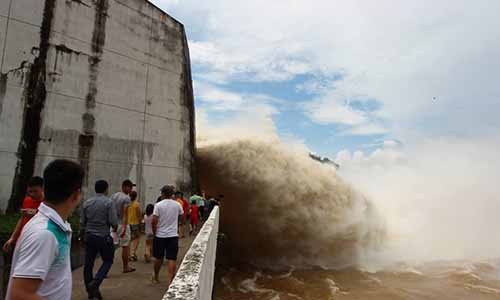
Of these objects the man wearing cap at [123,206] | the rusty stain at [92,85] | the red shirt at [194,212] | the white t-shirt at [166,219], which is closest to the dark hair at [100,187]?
the man wearing cap at [123,206]

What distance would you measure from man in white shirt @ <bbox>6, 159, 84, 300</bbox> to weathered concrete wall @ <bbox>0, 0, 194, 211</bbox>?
778cm

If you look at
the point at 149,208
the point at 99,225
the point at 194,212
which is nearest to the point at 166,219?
the point at 99,225

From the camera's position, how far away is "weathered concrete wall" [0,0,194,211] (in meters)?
8.22

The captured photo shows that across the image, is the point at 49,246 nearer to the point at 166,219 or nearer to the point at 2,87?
the point at 166,219

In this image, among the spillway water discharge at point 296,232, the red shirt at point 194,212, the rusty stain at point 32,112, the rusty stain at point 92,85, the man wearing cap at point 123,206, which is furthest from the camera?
the spillway water discharge at point 296,232

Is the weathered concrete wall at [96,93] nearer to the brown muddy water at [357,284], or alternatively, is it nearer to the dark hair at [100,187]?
the brown muddy water at [357,284]

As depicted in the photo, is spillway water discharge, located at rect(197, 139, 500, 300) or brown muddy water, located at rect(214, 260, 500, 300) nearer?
brown muddy water, located at rect(214, 260, 500, 300)

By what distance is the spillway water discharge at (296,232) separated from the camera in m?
12.2

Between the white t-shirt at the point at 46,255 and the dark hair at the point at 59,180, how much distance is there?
2.7 inches

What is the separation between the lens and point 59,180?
1.71 metres

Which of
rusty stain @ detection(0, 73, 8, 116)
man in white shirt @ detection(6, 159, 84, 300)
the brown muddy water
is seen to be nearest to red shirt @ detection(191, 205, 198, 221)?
the brown muddy water

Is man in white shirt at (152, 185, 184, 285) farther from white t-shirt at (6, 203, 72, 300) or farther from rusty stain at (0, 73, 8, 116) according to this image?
rusty stain at (0, 73, 8, 116)

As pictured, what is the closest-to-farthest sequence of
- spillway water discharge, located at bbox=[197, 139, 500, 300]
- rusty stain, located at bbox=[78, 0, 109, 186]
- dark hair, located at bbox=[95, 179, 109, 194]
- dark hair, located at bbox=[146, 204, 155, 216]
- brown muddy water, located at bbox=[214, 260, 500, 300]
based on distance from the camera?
dark hair, located at bbox=[95, 179, 109, 194], dark hair, located at bbox=[146, 204, 155, 216], rusty stain, located at bbox=[78, 0, 109, 186], brown muddy water, located at bbox=[214, 260, 500, 300], spillway water discharge, located at bbox=[197, 139, 500, 300]

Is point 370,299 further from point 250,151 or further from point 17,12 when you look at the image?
point 17,12
